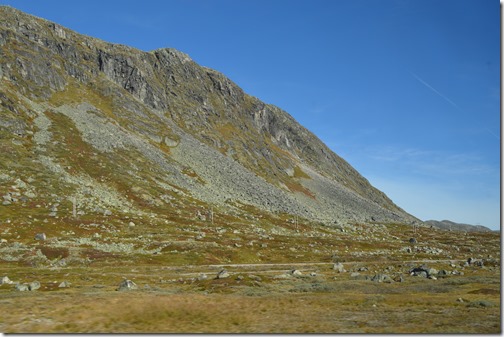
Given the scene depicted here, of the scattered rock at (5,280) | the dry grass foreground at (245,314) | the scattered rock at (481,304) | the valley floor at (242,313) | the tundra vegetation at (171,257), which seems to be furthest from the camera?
the scattered rock at (5,280)

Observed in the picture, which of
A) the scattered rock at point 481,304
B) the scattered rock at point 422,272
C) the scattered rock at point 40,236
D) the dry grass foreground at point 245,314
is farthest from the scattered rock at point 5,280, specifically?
the scattered rock at point 422,272

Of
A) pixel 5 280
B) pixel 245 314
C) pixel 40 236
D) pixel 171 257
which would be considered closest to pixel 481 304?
pixel 245 314

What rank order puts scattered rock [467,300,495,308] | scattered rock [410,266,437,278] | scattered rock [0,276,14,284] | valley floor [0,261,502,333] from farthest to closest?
scattered rock [410,266,437,278] < scattered rock [0,276,14,284] < scattered rock [467,300,495,308] < valley floor [0,261,502,333]

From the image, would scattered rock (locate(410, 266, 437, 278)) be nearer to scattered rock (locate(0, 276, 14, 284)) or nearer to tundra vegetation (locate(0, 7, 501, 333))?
tundra vegetation (locate(0, 7, 501, 333))

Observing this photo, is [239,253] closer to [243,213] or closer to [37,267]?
[37,267]

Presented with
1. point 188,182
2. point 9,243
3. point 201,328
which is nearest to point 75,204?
point 9,243

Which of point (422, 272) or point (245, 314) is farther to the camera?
point (422, 272)

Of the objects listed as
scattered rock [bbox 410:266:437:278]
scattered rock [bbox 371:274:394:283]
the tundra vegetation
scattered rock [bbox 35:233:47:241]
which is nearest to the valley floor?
the tundra vegetation

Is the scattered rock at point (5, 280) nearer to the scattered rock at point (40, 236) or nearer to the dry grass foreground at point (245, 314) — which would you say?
the dry grass foreground at point (245, 314)

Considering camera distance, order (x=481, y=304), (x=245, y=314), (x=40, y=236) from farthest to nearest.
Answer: (x=40, y=236) < (x=481, y=304) < (x=245, y=314)

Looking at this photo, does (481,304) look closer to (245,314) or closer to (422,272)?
(245,314)

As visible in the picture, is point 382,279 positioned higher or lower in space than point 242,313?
lower

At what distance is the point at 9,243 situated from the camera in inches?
3312

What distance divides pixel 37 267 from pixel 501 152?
75714 millimetres
